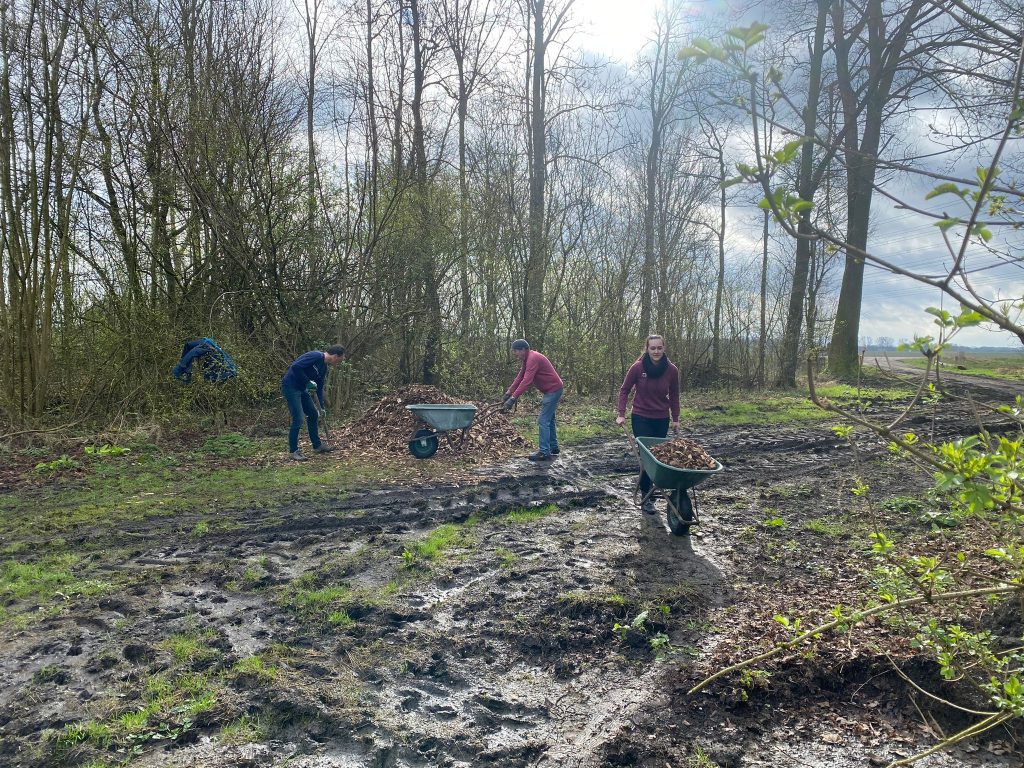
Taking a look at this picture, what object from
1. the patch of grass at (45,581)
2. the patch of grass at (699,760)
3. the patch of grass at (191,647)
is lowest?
the patch of grass at (699,760)

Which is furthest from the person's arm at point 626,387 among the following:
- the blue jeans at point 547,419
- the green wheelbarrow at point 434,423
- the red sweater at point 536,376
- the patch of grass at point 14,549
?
the patch of grass at point 14,549

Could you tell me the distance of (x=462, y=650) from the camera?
385cm

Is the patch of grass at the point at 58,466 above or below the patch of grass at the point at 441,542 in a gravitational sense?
above

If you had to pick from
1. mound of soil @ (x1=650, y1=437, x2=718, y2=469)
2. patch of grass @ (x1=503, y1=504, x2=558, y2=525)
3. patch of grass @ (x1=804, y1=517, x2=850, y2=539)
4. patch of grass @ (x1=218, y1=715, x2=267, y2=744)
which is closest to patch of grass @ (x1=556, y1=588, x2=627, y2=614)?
mound of soil @ (x1=650, y1=437, x2=718, y2=469)

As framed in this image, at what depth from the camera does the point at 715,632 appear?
13.2 ft

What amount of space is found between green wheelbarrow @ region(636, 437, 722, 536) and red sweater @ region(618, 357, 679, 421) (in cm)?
70

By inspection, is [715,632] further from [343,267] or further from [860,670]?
[343,267]

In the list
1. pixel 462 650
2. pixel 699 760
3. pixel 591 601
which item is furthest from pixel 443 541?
pixel 699 760

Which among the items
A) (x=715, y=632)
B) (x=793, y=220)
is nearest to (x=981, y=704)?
(x=715, y=632)

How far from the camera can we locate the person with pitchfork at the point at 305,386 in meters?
9.05

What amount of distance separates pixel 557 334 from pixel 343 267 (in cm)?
→ 618

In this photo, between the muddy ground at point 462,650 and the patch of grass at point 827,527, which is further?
the patch of grass at point 827,527

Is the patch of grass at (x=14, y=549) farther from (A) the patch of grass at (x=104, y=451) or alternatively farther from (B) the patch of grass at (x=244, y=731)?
(B) the patch of grass at (x=244, y=731)

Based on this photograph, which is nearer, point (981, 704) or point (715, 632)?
point (981, 704)
